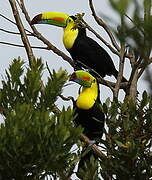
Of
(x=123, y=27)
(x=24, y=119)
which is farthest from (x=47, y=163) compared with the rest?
(x=123, y=27)

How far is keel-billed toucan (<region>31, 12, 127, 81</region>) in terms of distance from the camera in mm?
5012

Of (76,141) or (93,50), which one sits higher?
(93,50)

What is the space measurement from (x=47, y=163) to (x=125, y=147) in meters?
0.41

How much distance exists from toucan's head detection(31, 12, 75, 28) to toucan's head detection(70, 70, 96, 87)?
68 cm

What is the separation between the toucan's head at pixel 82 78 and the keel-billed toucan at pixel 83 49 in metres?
0.71

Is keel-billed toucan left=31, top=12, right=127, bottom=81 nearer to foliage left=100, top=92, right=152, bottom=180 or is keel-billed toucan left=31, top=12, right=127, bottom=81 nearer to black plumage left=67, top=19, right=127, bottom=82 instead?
black plumage left=67, top=19, right=127, bottom=82

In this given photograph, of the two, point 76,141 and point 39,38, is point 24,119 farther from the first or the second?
point 39,38

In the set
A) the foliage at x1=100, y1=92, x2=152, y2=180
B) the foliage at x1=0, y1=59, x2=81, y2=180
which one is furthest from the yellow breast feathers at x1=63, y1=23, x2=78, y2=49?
the foliage at x1=0, y1=59, x2=81, y2=180

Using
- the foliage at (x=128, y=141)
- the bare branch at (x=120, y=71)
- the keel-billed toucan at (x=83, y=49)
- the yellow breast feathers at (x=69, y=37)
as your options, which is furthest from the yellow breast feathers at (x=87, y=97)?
the foliage at (x=128, y=141)

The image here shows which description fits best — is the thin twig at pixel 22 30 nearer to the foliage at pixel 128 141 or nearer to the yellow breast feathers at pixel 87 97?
the foliage at pixel 128 141

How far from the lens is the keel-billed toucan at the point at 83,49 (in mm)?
5012

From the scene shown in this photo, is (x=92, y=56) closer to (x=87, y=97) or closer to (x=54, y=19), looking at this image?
(x=54, y=19)

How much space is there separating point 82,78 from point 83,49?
2.84ft

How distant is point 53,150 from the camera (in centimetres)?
204
